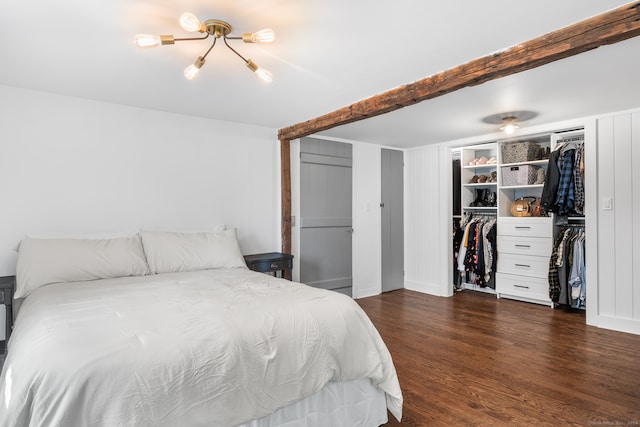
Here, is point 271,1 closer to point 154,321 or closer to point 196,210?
point 154,321

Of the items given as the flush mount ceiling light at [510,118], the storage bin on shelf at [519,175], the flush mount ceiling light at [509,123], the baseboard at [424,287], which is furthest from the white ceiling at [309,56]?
the baseboard at [424,287]

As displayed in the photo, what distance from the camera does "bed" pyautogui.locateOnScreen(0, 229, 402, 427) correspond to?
1192 mm

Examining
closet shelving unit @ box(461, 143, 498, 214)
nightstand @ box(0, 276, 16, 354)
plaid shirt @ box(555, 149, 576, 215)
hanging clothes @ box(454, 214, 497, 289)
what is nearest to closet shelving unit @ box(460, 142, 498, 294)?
closet shelving unit @ box(461, 143, 498, 214)

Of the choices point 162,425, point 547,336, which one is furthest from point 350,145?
point 162,425

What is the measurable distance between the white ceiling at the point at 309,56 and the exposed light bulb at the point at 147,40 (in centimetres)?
12

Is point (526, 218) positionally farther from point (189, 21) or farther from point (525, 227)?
point (189, 21)

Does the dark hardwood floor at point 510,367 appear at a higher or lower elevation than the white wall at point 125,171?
lower

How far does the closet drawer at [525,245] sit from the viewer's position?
14.5ft

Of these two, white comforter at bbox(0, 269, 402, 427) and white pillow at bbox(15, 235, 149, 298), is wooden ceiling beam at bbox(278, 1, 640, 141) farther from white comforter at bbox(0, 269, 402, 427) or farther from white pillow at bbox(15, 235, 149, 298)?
white pillow at bbox(15, 235, 149, 298)

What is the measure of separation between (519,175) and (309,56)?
11.9 ft

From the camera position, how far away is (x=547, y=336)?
3389 millimetres

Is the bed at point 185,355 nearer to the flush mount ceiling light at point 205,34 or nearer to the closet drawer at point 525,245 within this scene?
the flush mount ceiling light at point 205,34

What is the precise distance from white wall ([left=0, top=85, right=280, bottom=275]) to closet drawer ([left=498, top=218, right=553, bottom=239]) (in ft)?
9.92

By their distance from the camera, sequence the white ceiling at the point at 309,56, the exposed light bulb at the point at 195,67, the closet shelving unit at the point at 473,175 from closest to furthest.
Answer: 1. the white ceiling at the point at 309,56
2. the exposed light bulb at the point at 195,67
3. the closet shelving unit at the point at 473,175
